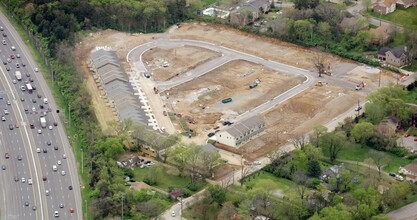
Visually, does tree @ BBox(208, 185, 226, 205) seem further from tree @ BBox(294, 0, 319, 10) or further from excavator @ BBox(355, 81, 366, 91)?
tree @ BBox(294, 0, 319, 10)

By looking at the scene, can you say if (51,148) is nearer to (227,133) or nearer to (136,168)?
(136,168)

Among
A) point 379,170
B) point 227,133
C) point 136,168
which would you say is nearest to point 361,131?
point 379,170

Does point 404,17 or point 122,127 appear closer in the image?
point 122,127

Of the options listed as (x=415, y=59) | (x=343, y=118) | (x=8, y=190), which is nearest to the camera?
(x=8, y=190)

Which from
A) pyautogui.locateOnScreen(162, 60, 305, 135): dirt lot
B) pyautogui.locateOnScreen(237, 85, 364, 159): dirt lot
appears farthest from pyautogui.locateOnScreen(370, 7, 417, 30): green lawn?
pyautogui.locateOnScreen(162, 60, 305, 135): dirt lot

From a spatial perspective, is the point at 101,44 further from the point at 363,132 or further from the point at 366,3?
the point at 363,132

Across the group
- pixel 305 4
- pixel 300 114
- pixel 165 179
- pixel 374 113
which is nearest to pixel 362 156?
pixel 374 113
